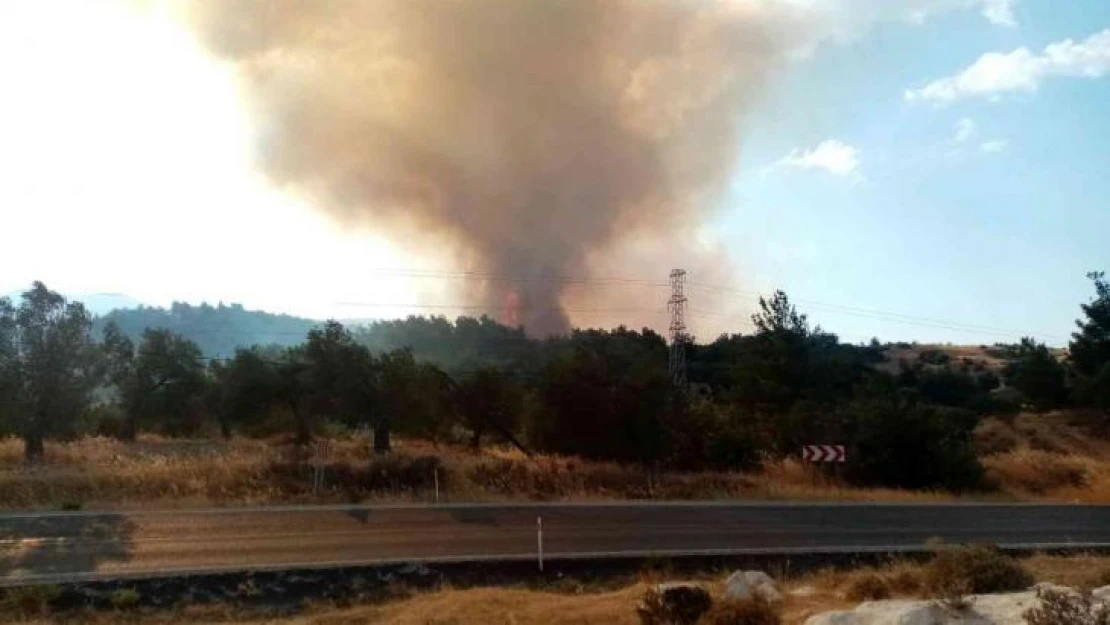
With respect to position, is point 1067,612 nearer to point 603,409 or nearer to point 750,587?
point 750,587

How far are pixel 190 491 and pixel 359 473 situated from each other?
4719mm

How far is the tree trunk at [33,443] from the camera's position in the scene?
3247 centimetres

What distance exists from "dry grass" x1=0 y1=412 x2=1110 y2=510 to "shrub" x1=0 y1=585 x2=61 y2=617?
28.1ft

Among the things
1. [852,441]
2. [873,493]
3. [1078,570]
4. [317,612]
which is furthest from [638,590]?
[852,441]

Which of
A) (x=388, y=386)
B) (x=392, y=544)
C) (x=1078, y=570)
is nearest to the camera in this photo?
(x=1078, y=570)

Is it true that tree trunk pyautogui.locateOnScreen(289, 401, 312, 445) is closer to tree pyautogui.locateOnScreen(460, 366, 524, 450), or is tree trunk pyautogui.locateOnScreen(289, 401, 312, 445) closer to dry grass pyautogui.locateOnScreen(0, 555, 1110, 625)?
tree pyautogui.locateOnScreen(460, 366, 524, 450)

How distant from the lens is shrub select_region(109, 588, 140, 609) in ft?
45.5

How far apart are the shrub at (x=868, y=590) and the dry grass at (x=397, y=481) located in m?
13.3

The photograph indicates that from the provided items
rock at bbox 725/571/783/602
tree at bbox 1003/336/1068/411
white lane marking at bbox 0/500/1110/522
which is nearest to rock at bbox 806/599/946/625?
rock at bbox 725/571/783/602

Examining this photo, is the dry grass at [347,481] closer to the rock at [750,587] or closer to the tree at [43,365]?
the tree at [43,365]

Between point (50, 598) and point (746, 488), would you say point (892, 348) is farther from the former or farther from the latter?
point (50, 598)

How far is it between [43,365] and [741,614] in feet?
105

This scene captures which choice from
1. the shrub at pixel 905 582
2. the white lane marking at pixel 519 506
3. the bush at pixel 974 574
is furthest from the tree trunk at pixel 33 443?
the bush at pixel 974 574

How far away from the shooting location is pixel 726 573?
55.3 feet
